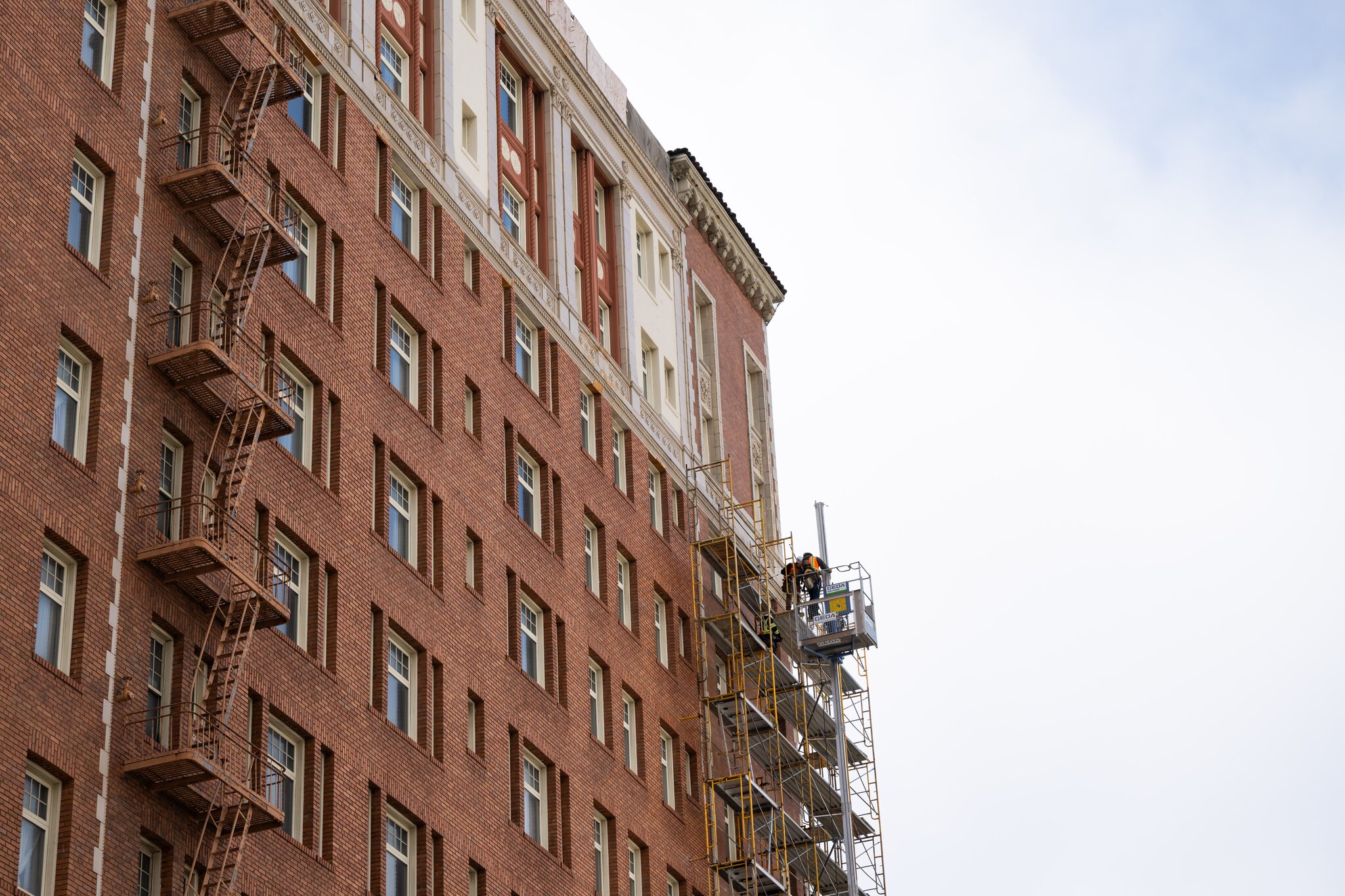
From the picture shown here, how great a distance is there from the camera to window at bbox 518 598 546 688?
57156 millimetres

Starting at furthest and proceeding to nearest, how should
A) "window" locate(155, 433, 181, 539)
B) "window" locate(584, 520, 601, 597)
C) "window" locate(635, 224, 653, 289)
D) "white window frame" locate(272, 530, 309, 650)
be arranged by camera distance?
1. "window" locate(635, 224, 653, 289)
2. "window" locate(584, 520, 601, 597)
3. "white window frame" locate(272, 530, 309, 650)
4. "window" locate(155, 433, 181, 539)

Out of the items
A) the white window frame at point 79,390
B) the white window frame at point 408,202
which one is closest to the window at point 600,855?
the white window frame at point 408,202

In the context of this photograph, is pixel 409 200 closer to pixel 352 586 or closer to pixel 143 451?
pixel 352 586

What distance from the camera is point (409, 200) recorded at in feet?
191

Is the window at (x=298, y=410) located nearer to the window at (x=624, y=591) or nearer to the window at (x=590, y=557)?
the window at (x=590, y=557)

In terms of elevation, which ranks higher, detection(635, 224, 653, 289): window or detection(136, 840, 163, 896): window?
detection(635, 224, 653, 289): window

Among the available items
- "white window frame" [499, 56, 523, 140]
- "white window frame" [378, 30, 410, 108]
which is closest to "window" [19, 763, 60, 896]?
"white window frame" [378, 30, 410, 108]

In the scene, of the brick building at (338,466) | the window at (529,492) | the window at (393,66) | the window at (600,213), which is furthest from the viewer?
the window at (600,213)

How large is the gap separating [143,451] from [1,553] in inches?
203

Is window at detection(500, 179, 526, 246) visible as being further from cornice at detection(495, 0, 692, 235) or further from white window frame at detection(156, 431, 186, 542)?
white window frame at detection(156, 431, 186, 542)

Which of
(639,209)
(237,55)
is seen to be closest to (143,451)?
(237,55)

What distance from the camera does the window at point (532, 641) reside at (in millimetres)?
57156

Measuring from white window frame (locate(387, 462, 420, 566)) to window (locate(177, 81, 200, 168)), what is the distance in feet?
29.9

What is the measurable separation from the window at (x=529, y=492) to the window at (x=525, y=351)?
2.41 meters
